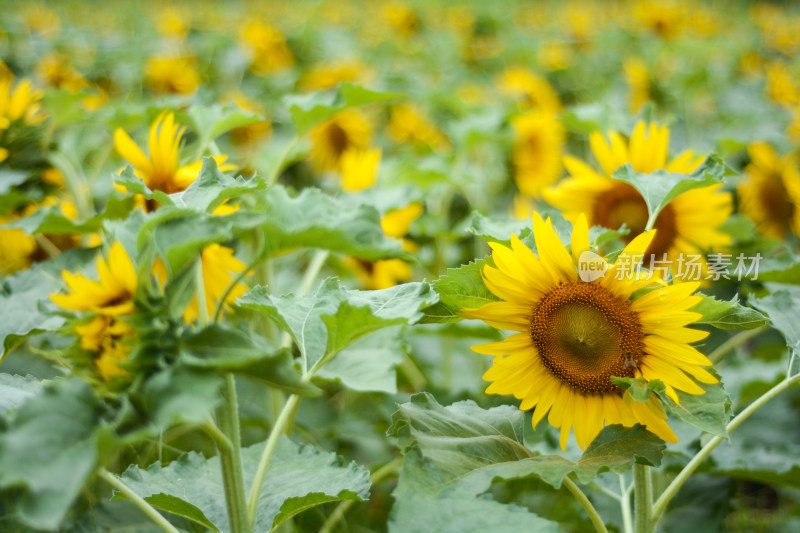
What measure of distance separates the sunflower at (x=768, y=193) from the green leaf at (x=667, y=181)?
2.84 ft

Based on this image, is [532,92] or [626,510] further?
[532,92]

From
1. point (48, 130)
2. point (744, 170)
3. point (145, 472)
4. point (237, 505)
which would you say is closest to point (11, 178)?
point (48, 130)

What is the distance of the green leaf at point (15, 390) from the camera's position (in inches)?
24.1

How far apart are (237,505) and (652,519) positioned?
0.42 metres

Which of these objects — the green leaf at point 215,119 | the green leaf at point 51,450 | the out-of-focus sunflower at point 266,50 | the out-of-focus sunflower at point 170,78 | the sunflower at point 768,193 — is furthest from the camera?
the out-of-focus sunflower at point 266,50

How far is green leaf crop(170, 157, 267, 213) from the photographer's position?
0.65 metres

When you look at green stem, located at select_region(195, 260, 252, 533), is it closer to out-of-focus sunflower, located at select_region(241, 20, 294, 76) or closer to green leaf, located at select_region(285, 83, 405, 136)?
green leaf, located at select_region(285, 83, 405, 136)

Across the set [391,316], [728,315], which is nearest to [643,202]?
[728,315]

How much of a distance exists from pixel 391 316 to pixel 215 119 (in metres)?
0.53

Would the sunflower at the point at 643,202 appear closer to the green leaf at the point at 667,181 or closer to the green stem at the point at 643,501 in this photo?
the green leaf at the point at 667,181

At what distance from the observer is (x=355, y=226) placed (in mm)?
595

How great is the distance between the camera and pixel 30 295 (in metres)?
0.95

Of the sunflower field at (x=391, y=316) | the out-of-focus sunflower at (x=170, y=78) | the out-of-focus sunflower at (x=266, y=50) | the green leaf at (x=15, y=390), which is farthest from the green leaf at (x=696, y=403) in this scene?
the out-of-focus sunflower at (x=266, y=50)

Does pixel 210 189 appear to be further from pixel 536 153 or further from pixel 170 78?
pixel 170 78
